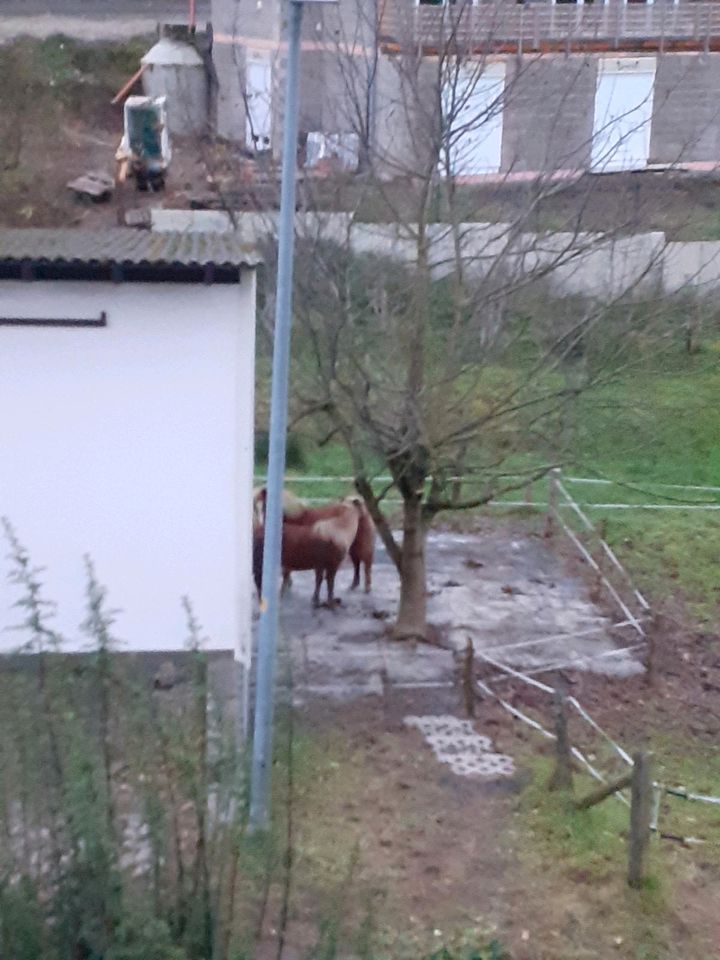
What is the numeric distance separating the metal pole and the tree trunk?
4.45 meters

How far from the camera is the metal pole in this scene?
644 cm

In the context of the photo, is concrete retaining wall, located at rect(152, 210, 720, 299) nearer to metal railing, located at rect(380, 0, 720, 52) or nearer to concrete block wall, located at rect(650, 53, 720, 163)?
metal railing, located at rect(380, 0, 720, 52)

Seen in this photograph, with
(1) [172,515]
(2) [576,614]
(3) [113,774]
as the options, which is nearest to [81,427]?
(1) [172,515]

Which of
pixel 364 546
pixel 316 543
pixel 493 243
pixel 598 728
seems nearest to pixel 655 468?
pixel 364 546

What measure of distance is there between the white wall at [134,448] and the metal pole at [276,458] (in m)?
1.98

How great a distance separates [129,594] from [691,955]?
4569mm

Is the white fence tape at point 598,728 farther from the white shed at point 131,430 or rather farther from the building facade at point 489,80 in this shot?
the building facade at point 489,80

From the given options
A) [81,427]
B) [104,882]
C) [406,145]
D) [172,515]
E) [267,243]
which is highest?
[406,145]

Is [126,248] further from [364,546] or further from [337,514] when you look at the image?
[364,546]

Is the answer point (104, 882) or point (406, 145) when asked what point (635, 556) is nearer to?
point (406, 145)

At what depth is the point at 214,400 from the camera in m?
8.82

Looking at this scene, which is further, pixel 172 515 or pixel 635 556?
pixel 635 556

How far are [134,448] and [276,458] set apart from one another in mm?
2288

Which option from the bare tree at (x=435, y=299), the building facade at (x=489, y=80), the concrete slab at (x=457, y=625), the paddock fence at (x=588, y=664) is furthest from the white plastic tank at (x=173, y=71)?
the bare tree at (x=435, y=299)
